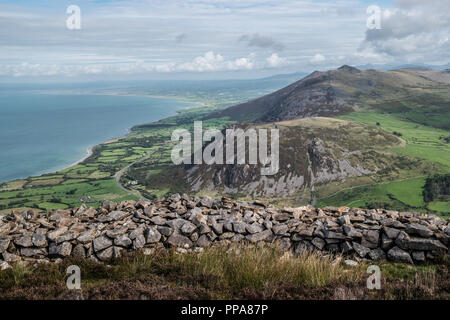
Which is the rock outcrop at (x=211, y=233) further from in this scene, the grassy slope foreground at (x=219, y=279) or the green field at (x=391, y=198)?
the green field at (x=391, y=198)

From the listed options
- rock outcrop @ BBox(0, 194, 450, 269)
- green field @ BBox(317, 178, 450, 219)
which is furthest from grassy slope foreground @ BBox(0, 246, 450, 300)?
green field @ BBox(317, 178, 450, 219)

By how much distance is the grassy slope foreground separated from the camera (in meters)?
7.32

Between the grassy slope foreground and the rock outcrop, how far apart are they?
0.79 meters

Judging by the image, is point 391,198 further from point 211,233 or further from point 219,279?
point 219,279

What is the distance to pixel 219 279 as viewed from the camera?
838 cm

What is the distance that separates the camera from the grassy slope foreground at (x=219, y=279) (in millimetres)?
7320

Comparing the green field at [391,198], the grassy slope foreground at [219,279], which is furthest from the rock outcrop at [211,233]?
the green field at [391,198]

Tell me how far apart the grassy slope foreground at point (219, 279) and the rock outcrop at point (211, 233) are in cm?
79

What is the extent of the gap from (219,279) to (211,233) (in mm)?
4009

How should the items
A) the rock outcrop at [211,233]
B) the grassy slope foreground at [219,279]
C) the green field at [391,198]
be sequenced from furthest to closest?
the green field at [391,198] < the rock outcrop at [211,233] < the grassy slope foreground at [219,279]

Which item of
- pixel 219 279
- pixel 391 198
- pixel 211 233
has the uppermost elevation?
pixel 219 279

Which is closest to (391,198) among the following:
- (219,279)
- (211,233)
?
(211,233)

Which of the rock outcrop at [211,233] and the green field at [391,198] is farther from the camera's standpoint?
the green field at [391,198]

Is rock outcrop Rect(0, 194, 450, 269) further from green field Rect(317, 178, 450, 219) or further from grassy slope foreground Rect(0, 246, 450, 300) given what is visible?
green field Rect(317, 178, 450, 219)
